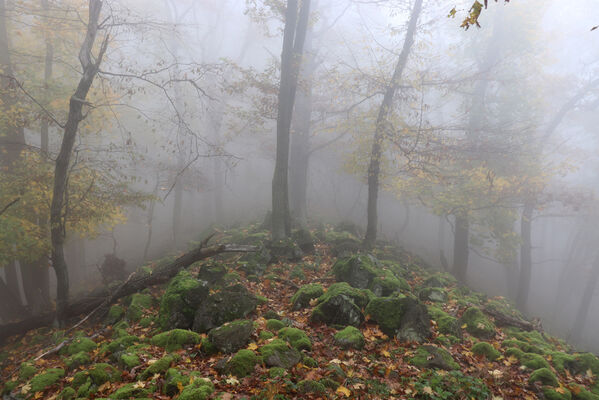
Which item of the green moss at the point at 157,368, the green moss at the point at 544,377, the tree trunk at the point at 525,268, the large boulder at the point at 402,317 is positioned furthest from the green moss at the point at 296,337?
the tree trunk at the point at 525,268

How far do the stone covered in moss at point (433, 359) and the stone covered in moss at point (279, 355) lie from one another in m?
1.82

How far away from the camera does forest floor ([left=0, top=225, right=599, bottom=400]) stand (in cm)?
431

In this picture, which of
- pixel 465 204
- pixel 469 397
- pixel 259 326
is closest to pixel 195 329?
pixel 259 326

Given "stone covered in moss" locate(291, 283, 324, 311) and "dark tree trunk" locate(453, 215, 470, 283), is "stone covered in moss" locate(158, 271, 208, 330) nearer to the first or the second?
"stone covered in moss" locate(291, 283, 324, 311)

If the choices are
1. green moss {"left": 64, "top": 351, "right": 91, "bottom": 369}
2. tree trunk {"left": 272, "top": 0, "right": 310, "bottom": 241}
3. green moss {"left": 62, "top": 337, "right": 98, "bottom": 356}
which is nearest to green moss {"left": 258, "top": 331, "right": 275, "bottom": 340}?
green moss {"left": 64, "top": 351, "right": 91, "bottom": 369}

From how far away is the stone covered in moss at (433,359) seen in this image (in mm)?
4898

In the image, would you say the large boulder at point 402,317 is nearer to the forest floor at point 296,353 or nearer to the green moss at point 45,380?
the forest floor at point 296,353

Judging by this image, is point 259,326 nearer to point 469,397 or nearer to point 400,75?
point 469,397

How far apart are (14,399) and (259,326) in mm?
3608

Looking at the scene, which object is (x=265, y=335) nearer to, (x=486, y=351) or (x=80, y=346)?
(x=80, y=346)

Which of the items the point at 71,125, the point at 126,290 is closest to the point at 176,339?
the point at 126,290

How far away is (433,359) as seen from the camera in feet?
16.4

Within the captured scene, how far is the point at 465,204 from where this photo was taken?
13.9m

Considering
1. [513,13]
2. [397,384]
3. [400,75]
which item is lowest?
[397,384]
